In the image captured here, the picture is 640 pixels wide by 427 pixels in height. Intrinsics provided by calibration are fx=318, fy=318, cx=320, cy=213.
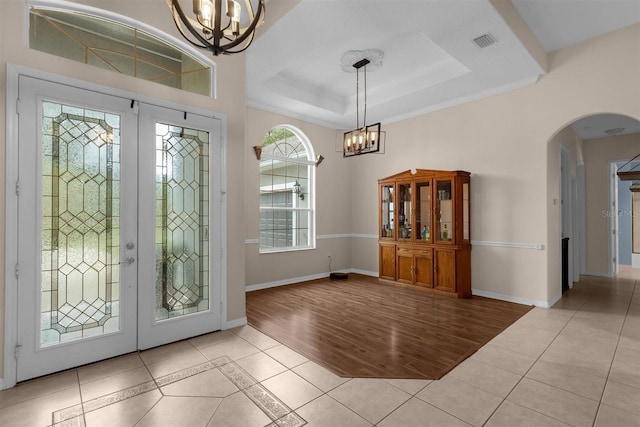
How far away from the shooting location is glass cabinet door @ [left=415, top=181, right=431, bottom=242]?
5.50m

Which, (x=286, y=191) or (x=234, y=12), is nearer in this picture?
(x=234, y=12)

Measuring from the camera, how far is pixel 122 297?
298 centimetres

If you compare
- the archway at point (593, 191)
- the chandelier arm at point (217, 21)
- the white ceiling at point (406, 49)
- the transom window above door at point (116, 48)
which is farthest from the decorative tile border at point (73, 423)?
the archway at point (593, 191)

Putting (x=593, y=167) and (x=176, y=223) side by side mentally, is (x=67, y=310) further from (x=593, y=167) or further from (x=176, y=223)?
(x=593, y=167)

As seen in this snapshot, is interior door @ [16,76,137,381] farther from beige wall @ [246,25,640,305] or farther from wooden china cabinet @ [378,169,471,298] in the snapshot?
wooden china cabinet @ [378,169,471,298]

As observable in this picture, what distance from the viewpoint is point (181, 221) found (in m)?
3.38

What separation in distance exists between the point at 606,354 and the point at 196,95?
485 cm

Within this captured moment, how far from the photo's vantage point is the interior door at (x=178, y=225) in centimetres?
314

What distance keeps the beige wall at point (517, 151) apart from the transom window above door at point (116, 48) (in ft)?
6.74

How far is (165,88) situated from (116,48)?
1.69 ft

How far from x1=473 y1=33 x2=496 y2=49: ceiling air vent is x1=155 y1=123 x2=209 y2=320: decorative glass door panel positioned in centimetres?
326

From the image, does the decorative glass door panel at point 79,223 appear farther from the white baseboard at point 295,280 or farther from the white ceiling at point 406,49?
the white baseboard at point 295,280

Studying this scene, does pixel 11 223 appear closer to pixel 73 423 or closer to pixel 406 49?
pixel 73 423

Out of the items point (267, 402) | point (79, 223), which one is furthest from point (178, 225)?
point (267, 402)
